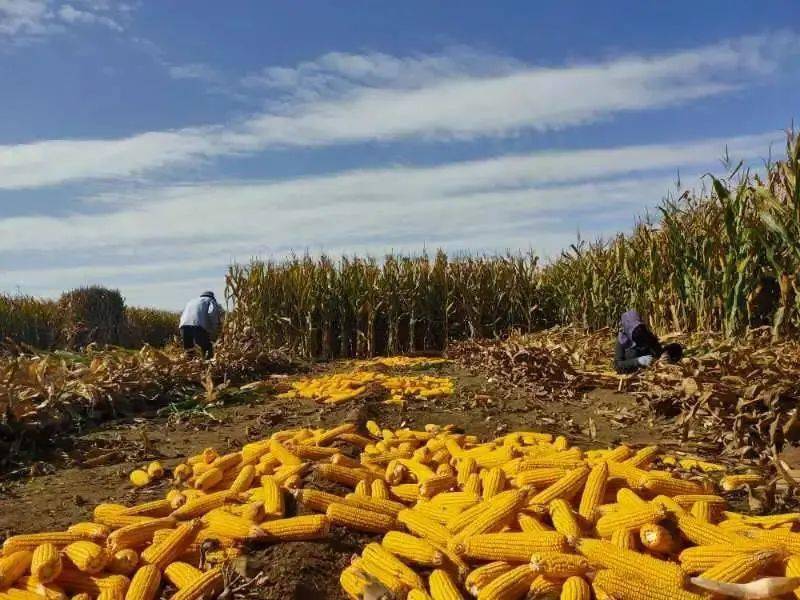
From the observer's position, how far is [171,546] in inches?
140

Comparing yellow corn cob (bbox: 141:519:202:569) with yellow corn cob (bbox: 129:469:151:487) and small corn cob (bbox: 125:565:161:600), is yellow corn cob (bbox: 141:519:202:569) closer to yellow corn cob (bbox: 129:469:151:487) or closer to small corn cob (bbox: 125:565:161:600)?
small corn cob (bbox: 125:565:161:600)

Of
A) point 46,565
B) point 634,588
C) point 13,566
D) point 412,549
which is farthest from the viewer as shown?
point 13,566

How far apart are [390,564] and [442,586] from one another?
1.01ft

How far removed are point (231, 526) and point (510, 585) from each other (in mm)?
1505

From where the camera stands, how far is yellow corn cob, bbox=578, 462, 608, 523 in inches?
142

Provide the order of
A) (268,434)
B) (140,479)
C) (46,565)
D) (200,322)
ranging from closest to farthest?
(46,565), (140,479), (268,434), (200,322)

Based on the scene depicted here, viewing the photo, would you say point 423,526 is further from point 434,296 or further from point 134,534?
point 434,296

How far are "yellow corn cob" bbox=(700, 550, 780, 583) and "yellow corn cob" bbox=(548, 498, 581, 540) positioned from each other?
1.95 feet

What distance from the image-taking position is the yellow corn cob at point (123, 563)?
3543 millimetres

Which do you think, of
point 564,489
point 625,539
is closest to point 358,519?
point 564,489

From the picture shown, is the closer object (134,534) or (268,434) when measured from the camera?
(134,534)

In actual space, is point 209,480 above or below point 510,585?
above

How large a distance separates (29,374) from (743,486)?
8.72m

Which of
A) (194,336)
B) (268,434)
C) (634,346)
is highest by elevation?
(194,336)
